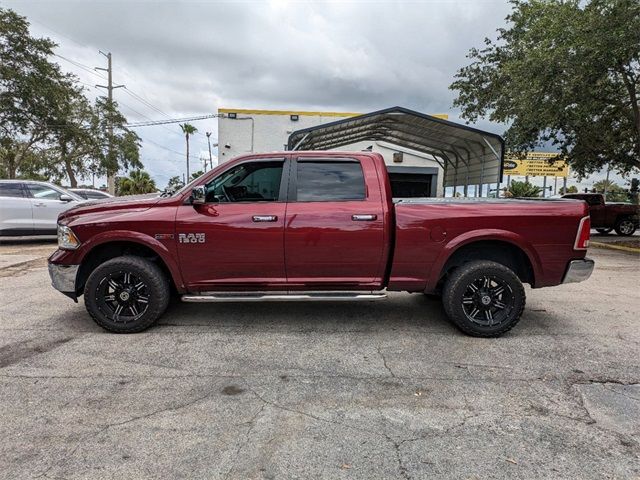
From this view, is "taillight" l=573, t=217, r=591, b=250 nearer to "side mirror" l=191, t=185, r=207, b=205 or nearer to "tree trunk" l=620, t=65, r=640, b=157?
"side mirror" l=191, t=185, r=207, b=205

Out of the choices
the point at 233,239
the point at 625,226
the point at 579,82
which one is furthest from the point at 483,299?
the point at 625,226

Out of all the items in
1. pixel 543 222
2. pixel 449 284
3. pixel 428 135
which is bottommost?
pixel 449 284

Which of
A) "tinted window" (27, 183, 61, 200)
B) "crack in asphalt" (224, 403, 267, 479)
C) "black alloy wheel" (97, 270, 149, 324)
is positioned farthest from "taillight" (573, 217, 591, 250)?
"tinted window" (27, 183, 61, 200)

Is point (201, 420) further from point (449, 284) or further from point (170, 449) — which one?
point (449, 284)

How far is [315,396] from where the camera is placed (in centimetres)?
331

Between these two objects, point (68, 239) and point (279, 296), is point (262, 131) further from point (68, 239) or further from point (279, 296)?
point (279, 296)

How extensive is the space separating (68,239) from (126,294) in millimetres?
832

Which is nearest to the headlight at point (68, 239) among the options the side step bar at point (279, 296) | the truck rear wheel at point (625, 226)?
the side step bar at point (279, 296)

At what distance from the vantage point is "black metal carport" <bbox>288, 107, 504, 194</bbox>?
11.7 metres

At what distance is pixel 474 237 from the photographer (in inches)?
179

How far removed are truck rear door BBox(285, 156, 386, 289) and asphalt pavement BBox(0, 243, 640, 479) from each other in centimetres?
63

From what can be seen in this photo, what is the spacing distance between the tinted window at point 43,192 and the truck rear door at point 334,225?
9.50 meters

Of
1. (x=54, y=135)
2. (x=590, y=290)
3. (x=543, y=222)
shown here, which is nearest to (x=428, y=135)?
(x=590, y=290)

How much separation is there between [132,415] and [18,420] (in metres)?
0.74
